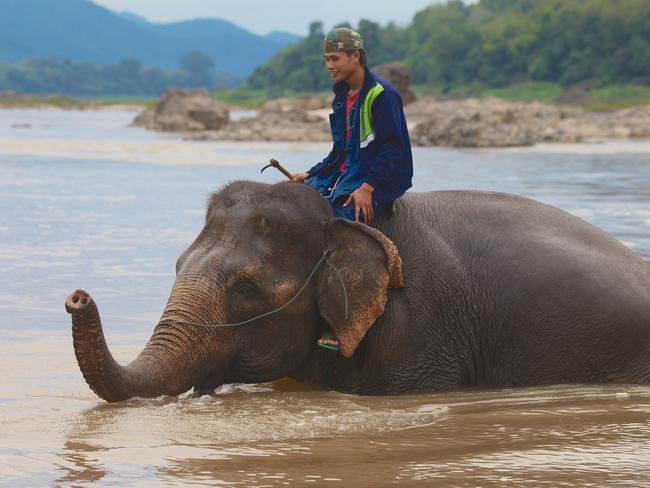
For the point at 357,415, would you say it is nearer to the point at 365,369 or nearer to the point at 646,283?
the point at 365,369

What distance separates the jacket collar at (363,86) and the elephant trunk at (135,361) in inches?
64.9

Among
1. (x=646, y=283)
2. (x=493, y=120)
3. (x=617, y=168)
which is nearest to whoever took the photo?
(x=646, y=283)

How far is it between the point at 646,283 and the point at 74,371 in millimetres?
3284

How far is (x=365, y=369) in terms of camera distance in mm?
6664

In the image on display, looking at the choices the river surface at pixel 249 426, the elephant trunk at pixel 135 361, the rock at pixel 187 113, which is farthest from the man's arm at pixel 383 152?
the rock at pixel 187 113

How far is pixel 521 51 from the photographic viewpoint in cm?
11325

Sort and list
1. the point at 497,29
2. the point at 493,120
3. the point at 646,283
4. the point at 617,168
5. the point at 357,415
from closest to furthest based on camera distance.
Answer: the point at 357,415, the point at 646,283, the point at 617,168, the point at 493,120, the point at 497,29

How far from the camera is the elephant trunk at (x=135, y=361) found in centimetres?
559

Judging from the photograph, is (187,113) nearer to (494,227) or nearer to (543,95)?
(494,227)

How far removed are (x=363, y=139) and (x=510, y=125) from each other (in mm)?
34675

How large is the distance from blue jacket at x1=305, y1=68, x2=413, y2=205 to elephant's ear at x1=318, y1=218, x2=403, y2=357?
0.37 metres

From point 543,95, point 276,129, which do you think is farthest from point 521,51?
point 276,129

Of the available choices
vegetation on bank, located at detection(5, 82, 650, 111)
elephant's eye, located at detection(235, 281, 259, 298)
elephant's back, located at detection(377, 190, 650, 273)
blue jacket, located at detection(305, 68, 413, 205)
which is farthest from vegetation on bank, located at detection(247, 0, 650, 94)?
elephant's eye, located at detection(235, 281, 259, 298)

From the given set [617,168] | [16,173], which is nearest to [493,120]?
[617,168]
